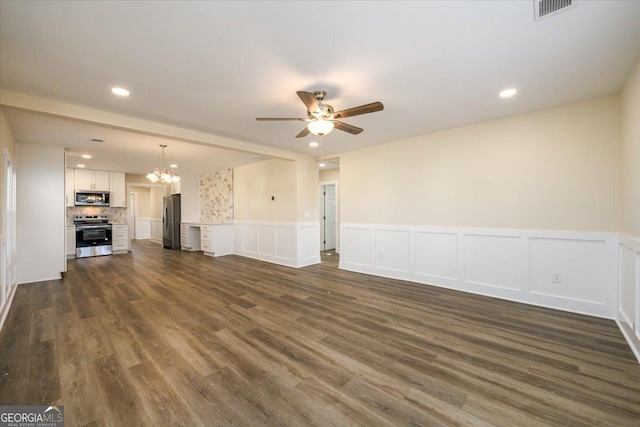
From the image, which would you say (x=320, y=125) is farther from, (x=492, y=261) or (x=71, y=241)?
(x=71, y=241)

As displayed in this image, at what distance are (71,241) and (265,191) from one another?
17.6 ft

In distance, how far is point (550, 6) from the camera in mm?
1612

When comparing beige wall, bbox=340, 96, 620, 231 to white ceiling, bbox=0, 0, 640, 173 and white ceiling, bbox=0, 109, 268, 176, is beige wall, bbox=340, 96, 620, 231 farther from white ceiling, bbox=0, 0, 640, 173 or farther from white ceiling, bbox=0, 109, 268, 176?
white ceiling, bbox=0, 109, 268, 176

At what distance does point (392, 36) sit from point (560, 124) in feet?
9.08

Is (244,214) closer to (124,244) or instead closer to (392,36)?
(124,244)

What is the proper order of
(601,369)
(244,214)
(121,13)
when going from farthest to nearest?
(244,214) → (601,369) → (121,13)

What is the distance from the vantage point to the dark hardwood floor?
5.30 ft

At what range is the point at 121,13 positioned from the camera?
1.62 m

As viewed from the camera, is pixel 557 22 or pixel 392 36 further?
pixel 392 36

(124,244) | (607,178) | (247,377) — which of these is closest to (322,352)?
(247,377)

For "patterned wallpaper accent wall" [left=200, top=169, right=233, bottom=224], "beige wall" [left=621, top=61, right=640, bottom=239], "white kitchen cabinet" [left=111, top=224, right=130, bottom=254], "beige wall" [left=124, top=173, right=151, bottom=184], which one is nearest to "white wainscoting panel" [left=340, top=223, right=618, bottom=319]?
"beige wall" [left=621, top=61, right=640, bottom=239]

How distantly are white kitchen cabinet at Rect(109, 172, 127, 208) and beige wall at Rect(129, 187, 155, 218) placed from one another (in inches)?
130

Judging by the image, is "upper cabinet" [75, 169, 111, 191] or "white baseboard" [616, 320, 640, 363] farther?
"upper cabinet" [75, 169, 111, 191]

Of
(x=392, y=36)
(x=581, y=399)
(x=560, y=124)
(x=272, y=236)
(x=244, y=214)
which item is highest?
(x=392, y=36)
